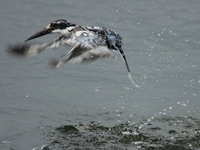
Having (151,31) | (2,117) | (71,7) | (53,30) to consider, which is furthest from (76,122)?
(71,7)

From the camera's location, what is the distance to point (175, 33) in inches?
267

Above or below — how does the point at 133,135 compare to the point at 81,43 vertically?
below

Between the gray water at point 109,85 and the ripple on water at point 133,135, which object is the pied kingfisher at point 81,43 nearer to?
the gray water at point 109,85

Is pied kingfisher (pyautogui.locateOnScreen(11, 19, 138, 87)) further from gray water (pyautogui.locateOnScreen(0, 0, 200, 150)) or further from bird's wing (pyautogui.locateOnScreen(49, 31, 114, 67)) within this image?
gray water (pyautogui.locateOnScreen(0, 0, 200, 150))

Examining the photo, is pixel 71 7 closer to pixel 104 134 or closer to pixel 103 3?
pixel 103 3

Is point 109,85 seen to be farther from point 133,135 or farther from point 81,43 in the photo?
point 81,43

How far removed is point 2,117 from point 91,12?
9.88ft

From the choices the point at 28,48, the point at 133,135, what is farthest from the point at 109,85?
the point at 28,48

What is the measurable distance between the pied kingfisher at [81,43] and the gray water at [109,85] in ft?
1.98

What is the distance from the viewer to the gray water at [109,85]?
465cm

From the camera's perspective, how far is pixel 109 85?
5848 millimetres

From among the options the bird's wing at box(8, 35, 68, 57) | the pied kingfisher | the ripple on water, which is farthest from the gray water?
the bird's wing at box(8, 35, 68, 57)

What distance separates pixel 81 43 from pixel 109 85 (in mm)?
1412

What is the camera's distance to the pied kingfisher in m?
4.56
